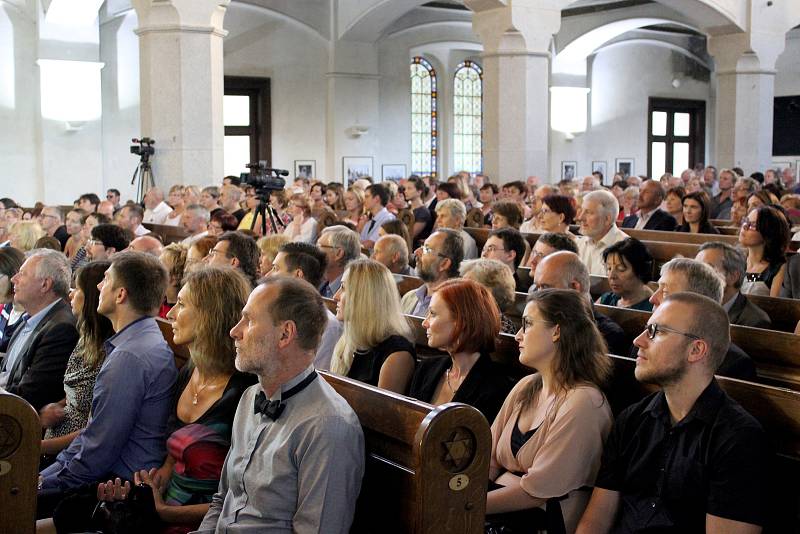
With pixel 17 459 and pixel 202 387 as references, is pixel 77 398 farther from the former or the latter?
pixel 17 459

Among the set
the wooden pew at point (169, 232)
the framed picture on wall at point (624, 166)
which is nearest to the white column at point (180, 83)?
the wooden pew at point (169, 232)

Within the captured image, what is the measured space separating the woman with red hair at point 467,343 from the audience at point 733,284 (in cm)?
156

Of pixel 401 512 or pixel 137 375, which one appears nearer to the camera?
pixel 401 512

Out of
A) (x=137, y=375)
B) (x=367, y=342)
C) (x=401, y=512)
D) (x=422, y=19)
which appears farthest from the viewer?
(x=422, y=19)

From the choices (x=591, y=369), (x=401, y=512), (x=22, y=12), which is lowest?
(x=401, y=512)

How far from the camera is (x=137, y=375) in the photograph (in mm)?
3307

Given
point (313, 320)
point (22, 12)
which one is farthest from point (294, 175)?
point (313, 320)

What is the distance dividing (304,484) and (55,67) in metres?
12.3

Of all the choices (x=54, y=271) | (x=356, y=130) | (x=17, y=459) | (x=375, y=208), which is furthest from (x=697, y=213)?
(x=356, y=130)

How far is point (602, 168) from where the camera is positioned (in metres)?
21.5

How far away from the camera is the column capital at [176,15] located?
1070 cm

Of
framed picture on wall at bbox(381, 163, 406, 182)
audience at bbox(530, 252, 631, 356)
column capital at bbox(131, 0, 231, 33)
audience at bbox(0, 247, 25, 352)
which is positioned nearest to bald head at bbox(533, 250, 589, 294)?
audience at bbox(530, 252, 631, 356)

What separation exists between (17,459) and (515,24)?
10.7 metres

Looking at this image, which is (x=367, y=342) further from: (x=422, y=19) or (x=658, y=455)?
(x=422, y=19)
